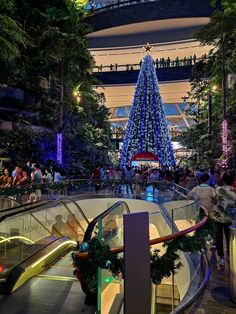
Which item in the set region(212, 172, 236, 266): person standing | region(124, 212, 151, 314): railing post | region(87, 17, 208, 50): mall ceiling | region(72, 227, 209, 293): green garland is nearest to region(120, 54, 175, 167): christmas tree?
region(87, 17, 208, 50): mall ceiling

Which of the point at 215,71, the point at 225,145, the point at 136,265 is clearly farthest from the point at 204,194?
the point at 215,71

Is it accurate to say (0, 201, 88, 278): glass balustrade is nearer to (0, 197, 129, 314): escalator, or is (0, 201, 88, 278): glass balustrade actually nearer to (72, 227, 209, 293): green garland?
(0, 197, 129, 314): escalator

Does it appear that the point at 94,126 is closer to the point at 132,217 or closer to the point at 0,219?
the point at 0,219

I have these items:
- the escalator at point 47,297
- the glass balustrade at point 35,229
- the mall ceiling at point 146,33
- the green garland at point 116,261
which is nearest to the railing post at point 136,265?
the green garland at point 116,261

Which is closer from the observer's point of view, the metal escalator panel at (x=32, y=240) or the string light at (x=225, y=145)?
the metal escalator panel at (x=32, y=240)

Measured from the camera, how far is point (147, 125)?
92.6ft

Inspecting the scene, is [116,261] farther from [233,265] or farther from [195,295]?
[233,265]

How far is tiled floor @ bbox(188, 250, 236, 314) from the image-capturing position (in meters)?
3.79

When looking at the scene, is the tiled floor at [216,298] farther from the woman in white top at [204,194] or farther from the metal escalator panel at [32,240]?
the metal escalator panel at [32,240]

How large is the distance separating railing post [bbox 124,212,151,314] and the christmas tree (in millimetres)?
25045

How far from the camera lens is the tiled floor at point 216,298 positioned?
3.79 m

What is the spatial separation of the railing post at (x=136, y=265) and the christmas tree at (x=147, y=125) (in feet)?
82.2

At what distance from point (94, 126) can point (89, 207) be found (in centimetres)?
1876

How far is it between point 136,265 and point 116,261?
1.55 ft
